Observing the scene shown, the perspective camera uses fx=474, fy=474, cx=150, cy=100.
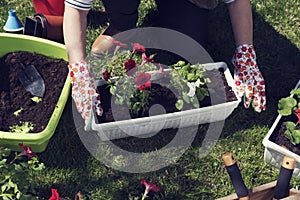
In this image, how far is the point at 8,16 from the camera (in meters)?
2.71

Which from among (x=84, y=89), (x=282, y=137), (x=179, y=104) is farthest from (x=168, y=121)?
(x=282, y=137)

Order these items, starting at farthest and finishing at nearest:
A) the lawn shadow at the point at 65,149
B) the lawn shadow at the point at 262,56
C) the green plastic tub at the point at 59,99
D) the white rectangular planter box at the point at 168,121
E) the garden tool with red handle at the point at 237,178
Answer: the lawn shadow at the point at 262,56 → the lawn shadow at the point at 65,149 → the white rectangular planter box at the point at 168,121 → the green plastic tub at the point at 59,99 → the garden tool with red handle at the point at 237,178

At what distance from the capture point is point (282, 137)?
2.22 m

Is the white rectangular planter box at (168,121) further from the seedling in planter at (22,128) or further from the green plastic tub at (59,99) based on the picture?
the seedling in planter at (22,128)

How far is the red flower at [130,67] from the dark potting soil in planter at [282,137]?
72 centimetres

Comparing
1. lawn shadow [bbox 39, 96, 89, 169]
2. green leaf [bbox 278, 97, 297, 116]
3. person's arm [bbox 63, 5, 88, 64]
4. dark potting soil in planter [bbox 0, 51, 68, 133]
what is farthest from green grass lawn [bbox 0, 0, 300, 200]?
person's arm [bbox 63, 5, 88, 64]

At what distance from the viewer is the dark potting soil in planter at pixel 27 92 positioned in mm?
2244

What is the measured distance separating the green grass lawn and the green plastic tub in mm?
149

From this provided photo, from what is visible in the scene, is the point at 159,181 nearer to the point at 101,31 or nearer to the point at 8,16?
the point at 101,31

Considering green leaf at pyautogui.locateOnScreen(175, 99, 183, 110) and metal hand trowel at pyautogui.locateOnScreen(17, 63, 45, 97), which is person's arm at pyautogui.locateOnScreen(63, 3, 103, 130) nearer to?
metal hand trowel at pyautogui.locateOnScreen(17, 63, 45, 97)

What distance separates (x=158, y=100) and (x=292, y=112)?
0.63 meters

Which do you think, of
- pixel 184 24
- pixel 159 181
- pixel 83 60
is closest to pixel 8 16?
pixel 83 60

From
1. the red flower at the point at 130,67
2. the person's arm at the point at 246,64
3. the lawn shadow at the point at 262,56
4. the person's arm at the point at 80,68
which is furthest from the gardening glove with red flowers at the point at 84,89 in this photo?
the person's arm at the point at 246,64

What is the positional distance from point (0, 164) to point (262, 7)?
183 centimetres
